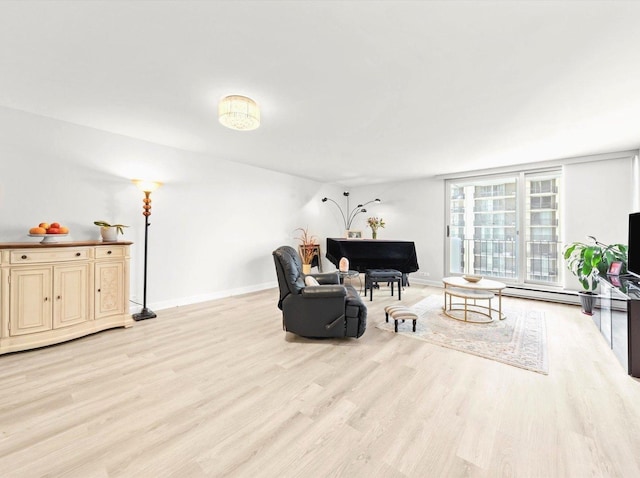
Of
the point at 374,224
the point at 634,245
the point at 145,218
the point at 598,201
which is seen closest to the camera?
the point at 634,245

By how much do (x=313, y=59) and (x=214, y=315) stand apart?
11.0ft

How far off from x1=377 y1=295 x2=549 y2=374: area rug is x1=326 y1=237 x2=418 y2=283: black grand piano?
4.24 feet

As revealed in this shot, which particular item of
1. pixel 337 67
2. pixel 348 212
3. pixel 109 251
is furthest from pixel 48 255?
pixel 348 212

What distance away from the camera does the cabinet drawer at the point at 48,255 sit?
255 cm

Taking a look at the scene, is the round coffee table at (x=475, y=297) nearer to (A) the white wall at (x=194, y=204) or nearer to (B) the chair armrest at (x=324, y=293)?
(B) the chair armrest at (x=324, y=293)

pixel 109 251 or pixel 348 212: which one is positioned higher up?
pixel 348 212

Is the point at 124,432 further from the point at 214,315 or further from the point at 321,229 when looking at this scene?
the point at 321,229

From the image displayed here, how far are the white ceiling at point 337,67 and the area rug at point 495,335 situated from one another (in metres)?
2.47

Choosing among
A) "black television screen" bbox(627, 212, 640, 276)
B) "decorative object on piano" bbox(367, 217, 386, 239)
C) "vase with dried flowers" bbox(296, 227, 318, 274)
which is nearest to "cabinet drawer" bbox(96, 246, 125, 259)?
"vase with dried flowers" bbox(296, 227, 318, 274)

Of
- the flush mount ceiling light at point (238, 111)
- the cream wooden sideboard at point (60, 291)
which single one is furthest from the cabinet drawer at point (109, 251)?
the flush mount ceiling light at point (238, 111)

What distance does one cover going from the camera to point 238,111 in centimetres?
234

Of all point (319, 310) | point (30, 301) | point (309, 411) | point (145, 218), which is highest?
point (145, 218)

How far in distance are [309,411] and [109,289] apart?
2922mm

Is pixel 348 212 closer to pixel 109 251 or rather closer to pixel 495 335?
pixel 495 335
